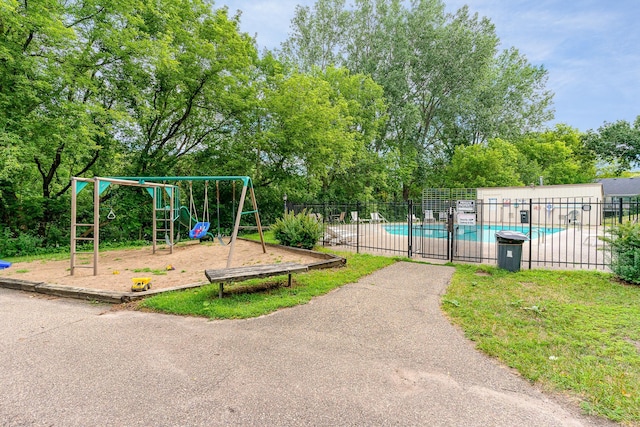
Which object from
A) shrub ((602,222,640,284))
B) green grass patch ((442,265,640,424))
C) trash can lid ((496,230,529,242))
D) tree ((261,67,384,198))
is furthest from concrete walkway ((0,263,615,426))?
tree ((261,67,384,198))

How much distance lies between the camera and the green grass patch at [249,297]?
459cm

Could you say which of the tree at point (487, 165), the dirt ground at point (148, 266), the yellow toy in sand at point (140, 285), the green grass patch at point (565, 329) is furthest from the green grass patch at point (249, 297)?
the tree at point (487, 165)

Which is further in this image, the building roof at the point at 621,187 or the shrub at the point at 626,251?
the building roof at the point at 621,187

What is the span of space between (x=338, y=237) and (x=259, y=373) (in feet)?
30.3

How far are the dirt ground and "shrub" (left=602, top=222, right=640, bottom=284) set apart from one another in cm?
649

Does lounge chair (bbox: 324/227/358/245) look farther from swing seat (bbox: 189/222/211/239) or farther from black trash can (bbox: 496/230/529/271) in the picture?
black trash can (bbox: 496/230/529/271)

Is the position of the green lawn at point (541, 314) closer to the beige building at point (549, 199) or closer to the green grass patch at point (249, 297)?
the green grass patch at point (249, 297)

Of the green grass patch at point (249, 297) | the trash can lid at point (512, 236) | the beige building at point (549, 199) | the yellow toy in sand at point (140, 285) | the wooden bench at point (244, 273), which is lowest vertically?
the green grass patch at point (249, 297)

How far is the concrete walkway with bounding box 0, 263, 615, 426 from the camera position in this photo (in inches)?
91.4

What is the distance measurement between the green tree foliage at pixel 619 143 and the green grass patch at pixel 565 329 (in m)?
17.6

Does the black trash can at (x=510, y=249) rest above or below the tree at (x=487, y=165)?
below

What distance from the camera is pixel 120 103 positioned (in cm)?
1283

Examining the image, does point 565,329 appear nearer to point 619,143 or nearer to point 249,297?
point 249,297

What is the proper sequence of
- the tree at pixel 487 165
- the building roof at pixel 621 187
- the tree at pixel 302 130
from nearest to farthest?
1. the tree at pixel 302 130
2. the tree at pixel 487 165
3. the building roof at pixel 621 187
